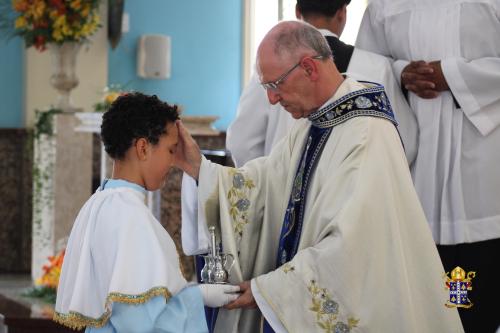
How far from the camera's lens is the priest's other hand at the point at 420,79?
3.80 meters

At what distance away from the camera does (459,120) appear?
3797 mm

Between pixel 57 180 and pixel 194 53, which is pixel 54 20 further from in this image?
pixel 194 53

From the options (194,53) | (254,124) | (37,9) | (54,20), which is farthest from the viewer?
(194,53)

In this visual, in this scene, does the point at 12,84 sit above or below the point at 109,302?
above

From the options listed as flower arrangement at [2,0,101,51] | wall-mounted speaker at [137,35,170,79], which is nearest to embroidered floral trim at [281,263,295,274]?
flower arrangement at [2,0,101,51]

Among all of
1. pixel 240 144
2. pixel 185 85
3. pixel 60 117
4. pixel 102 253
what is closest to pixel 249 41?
pixel 185 85

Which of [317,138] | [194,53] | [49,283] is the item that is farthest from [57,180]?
[317,138]

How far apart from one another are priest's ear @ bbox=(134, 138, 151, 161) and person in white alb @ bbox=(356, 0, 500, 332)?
135 centimetres

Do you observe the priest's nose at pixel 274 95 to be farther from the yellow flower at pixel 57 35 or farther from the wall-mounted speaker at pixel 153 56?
the wall-mounted speaker at pixel 153 56

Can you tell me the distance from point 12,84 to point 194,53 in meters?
2.12

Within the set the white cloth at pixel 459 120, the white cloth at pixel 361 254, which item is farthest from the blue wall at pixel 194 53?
the white cloth at pixel 361 254

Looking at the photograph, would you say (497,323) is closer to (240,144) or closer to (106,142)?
(240,144)

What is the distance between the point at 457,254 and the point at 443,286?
0.72 meters

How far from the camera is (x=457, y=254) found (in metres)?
3.80
